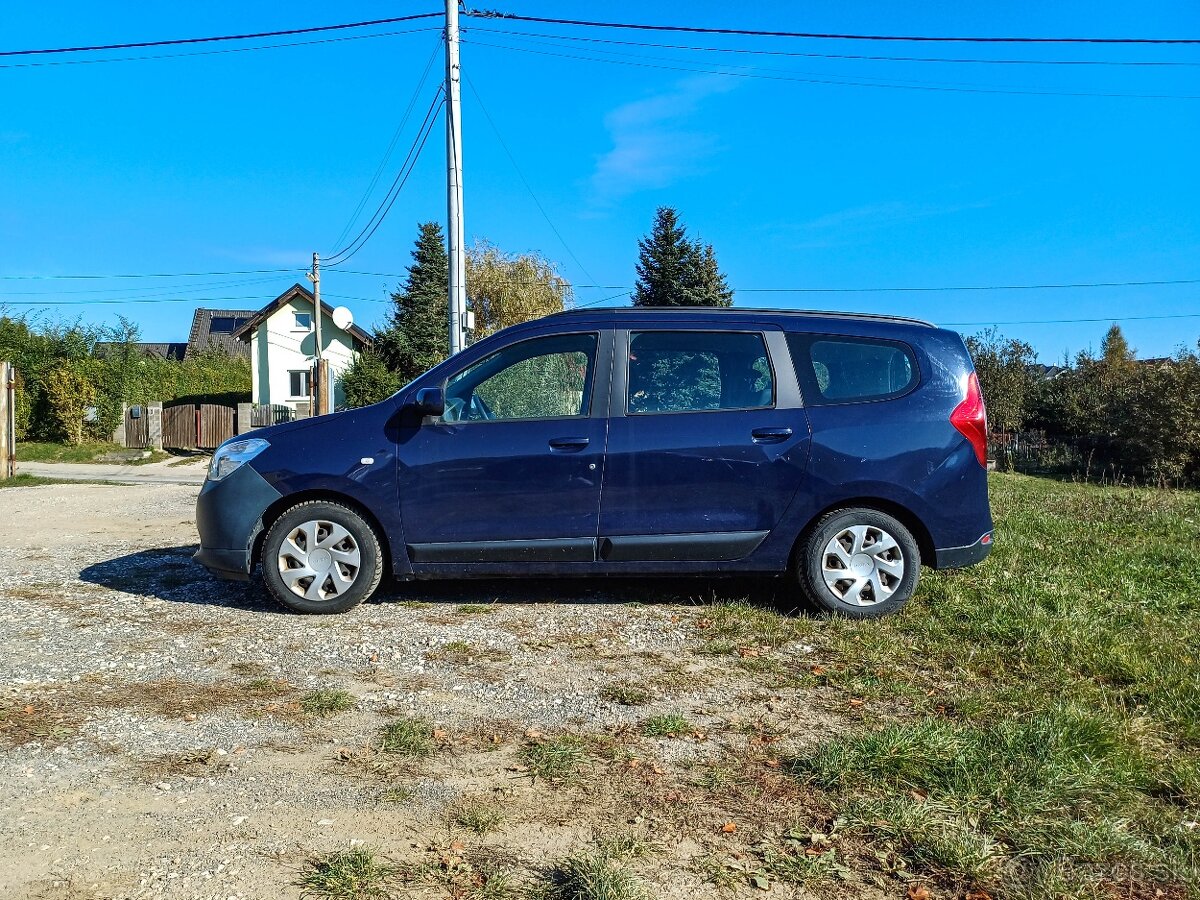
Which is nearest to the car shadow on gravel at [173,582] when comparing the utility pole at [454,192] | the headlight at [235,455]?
the headlight at [235,455]

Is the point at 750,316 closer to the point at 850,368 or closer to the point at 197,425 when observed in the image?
the point at 850,368

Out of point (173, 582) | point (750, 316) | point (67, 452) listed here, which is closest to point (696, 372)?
point (750, 316)

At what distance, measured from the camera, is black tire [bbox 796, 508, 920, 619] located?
5.12 metres

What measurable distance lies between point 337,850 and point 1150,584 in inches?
220

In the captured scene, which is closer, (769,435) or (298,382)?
(769,435)

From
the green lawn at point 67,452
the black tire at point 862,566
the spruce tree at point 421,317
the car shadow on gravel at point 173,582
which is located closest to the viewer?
the black tire at point 862,566

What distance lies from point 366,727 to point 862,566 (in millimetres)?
3011

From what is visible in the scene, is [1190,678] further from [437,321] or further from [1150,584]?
[437,321]

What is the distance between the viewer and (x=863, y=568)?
5148mm

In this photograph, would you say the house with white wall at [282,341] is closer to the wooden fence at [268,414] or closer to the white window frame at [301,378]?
the white window frame at [301,378]

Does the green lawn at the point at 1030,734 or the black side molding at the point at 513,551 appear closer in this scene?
the green lawn at the point at 1030,734

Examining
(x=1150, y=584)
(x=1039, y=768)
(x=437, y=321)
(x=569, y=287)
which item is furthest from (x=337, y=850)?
(x=569, y=287)

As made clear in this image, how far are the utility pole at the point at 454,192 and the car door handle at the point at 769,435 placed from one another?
340 inches

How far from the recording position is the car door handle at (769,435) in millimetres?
5156
